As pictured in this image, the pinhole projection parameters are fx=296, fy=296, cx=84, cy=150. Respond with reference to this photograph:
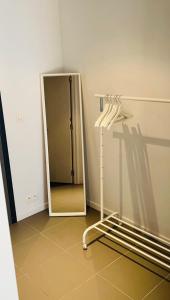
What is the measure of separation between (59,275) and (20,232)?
795 millimetres

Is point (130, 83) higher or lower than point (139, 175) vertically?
higher

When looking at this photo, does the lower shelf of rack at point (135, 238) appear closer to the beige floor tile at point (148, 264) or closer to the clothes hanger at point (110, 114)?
the beige floor tile at point (148, 264)

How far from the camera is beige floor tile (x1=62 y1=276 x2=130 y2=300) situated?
231cm

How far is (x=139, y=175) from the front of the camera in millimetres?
2885

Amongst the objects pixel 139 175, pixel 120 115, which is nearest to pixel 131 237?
pixel 139 175

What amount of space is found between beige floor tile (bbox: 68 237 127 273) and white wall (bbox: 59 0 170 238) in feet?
1.36

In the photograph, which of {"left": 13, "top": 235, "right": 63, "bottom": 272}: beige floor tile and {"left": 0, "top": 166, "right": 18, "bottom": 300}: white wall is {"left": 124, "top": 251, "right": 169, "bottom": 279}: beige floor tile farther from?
{"left": 0, "top": 166, "right": 18, "bottom": 300}: white wall

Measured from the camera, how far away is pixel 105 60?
2.84m

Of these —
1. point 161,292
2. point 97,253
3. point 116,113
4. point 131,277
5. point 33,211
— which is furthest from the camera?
point 33,211

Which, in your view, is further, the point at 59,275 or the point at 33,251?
the point at 33,251

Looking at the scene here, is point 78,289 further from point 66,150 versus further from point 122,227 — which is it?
point 66,150

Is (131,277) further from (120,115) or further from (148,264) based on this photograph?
(120,115)

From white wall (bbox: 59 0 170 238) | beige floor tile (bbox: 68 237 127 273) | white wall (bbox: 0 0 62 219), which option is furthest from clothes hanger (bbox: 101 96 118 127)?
beige floor tile (bbox: 68 237 127 273)

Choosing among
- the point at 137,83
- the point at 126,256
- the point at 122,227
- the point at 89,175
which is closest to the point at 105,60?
the point at 137,83
